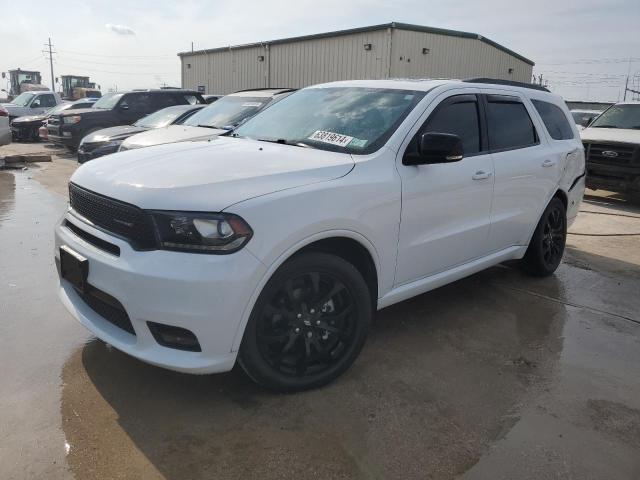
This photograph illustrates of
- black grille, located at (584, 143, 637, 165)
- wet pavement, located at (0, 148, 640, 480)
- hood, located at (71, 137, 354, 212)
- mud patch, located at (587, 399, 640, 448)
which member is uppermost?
hood, located at (71, 137, 354, 212)

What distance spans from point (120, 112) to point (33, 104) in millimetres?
9821

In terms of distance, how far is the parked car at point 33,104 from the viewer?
2048 centimetres

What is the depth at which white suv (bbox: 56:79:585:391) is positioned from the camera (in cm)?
254

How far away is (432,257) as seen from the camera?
3.67 m

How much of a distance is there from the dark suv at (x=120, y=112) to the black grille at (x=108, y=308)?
11243 millimetres

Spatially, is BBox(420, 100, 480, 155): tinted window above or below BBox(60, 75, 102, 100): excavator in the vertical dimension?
below

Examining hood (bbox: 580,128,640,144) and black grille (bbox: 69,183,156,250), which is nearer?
black grille (bbox: 69,183,156,250)

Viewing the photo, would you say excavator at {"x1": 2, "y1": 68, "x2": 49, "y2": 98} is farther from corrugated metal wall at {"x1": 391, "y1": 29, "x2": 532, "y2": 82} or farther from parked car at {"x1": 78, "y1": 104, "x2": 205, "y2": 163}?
parked car at {"x1": 78, "y1": 104, "x2": 205, "y2": 163}

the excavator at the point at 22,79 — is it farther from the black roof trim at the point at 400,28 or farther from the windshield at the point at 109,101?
the windshield at the point at 109,101

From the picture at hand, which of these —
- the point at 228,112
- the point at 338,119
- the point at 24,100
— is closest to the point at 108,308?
the point at 338,119

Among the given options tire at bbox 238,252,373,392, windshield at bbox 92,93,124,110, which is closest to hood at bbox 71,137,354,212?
tire at bbox 238,252,373,392

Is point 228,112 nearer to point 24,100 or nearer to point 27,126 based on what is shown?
point 27,126

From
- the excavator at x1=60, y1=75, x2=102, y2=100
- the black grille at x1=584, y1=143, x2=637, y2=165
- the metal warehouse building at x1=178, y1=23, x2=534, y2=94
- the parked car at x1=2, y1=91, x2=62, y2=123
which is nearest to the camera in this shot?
the black grille at x1=584, y1=143, x2=637, y2=165

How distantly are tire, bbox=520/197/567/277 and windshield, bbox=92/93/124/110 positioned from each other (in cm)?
1158
